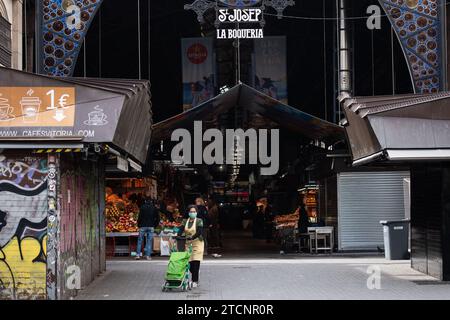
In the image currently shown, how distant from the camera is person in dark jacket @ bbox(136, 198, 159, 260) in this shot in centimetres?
2262

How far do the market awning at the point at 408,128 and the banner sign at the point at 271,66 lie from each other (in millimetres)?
13533

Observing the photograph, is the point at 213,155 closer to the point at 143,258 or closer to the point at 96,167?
the point at 143,258

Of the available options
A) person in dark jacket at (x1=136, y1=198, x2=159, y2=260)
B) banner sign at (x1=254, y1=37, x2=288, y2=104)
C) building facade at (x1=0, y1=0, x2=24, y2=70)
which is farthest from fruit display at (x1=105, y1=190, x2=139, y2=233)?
banner sign at (x1=254, y1=37, x2=288, y2=104)

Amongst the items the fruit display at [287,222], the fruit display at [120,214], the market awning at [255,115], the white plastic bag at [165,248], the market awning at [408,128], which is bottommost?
the white plastic bag at [165,248]

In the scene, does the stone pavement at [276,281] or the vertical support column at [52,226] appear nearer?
the vertical support column at [52,226]

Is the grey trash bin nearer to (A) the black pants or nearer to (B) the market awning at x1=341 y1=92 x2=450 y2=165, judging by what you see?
(B) the market awning at x1=341 y1=92 x2=450 y2=165

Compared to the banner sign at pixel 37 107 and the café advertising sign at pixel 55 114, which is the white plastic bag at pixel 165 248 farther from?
the banner sign at pixel 37 107

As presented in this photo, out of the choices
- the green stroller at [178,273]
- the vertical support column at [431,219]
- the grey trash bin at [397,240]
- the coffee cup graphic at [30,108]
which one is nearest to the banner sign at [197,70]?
the grey trash bin at [397,240]

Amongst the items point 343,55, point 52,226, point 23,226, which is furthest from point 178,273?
point 343,55

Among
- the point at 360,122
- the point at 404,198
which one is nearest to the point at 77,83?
the point at 360,122

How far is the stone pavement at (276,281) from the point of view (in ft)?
47.1

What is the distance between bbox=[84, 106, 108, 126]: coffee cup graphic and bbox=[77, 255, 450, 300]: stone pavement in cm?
333

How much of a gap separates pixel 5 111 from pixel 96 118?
1.57 m

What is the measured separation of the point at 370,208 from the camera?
24828mm
